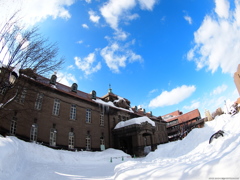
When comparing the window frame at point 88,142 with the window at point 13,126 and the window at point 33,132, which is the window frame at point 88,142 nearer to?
the window at point 33,132

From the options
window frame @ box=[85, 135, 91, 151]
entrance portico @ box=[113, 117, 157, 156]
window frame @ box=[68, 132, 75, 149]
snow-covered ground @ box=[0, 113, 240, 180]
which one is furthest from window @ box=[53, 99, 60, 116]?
entrance portico @ box=[113, 117, 157, 156]

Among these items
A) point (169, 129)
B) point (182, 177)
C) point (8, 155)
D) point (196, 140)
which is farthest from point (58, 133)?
point (169, 129)

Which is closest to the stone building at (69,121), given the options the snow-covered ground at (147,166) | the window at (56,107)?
the window at (56,107)

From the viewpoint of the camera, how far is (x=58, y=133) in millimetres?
19031

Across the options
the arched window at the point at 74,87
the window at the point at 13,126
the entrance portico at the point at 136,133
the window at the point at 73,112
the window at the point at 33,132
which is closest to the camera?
the window at the point at 13,126

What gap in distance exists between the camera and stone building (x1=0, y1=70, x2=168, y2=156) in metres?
15.7

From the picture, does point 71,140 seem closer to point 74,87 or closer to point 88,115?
point 88,115

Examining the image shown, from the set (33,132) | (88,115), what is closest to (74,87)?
(88,115)

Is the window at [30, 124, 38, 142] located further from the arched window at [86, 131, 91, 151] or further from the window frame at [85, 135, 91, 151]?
the arched window at [86, 131, 91, 151]

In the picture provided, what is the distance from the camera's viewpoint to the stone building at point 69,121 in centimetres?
1571

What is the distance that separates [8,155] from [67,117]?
13.5 m

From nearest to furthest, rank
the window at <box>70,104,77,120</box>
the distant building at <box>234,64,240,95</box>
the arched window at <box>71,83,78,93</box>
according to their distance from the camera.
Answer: the window at <box>70,104,77,120</box> → the arched window at <box>71,83,78,93</box> → the distant building at <box>234,64,240,95</box>

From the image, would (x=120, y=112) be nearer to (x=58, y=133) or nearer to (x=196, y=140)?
(x=58, y=133)

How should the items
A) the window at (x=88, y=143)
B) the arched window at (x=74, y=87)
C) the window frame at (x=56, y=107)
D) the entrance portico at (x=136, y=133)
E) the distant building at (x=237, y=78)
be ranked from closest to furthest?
the window frame at (x=56, y=107) → the window at (x=88, y=143) → the entrance portico at (x=136, y=133) → the arched window at (x=74, y=87) → the distant building at (x=237, y=78)
